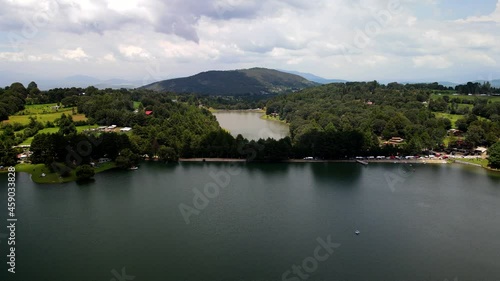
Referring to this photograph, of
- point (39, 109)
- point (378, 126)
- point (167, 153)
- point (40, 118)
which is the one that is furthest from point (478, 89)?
point (39, 109)

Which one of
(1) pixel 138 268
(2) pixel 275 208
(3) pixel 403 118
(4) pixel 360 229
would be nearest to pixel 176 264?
(1) pixel 138 268

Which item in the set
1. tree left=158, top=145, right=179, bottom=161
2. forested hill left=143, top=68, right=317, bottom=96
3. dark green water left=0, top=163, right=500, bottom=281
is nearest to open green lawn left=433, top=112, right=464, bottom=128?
dark green water left=0, top=163, right=500, bottom=281

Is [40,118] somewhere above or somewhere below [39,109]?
below

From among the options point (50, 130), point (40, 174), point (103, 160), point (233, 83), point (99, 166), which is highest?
point (233, 83)

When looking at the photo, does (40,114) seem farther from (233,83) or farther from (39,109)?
(233,83)

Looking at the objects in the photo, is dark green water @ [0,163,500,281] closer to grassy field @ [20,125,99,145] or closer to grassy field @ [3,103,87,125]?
grassy field @ [20,125,99,145]

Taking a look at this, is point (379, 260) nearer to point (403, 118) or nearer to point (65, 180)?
point (65, 180)
